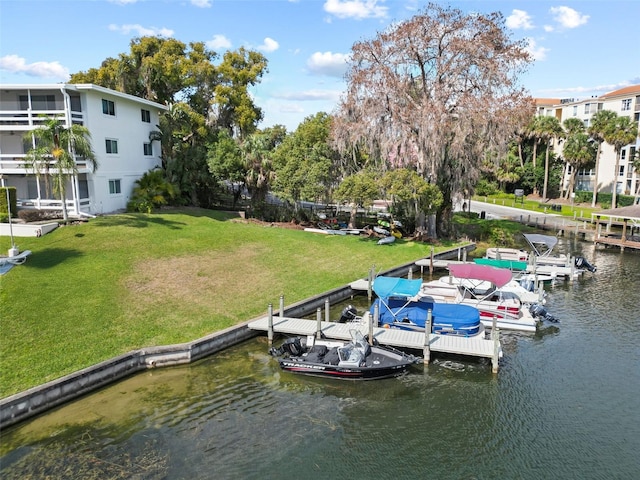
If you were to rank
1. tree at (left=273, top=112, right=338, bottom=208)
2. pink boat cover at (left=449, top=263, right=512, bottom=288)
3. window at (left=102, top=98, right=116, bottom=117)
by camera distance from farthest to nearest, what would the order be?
tree at (left=273, top=112, right=338, bottom=208) → window at (left=102, top=98, right=116, bottom=117) → pink boat cover at (left=449, top=263, right=512, bottom=288)

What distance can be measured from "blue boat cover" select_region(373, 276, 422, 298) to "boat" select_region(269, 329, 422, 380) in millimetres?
3572

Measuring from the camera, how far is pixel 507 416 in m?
16.1

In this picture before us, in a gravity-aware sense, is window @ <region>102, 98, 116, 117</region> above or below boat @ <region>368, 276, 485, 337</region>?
above

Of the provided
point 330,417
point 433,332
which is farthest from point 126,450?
point 433,332

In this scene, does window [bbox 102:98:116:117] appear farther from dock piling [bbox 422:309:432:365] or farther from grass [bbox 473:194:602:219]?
grass [bbox 473:194:602:219]

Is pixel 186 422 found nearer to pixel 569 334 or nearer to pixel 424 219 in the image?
pixel 569 334

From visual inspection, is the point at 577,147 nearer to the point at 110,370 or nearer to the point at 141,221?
the point at 141,221

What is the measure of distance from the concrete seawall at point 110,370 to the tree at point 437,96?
19264 millimetres

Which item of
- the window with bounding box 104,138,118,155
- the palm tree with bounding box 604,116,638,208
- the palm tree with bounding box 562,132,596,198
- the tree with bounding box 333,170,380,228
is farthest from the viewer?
the palm tree with bounding box 562,132,596,198

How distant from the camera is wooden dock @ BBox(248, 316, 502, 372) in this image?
776 inches

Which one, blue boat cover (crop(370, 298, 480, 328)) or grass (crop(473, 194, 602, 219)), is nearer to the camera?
blue boat cover (crop(370, 298, 480, 328))

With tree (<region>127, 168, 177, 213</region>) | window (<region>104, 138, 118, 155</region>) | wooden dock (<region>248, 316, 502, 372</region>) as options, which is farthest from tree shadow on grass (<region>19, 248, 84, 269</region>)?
window (<region>104, 138, 118, 155</region>)

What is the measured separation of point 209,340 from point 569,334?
57.1ft

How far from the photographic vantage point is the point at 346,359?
18969mm
